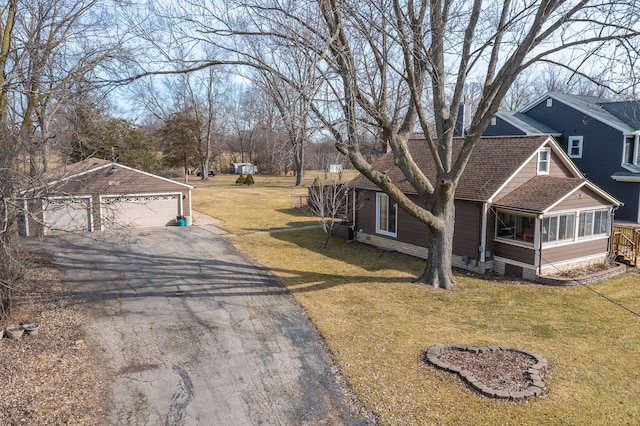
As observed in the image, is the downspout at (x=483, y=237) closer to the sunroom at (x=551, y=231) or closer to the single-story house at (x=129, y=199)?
the sunroom at (x=551, y=231)

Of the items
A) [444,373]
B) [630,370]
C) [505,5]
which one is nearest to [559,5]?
[505,5]

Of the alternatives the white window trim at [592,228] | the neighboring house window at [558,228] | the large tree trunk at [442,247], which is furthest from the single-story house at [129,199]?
the white window trim at [592,228]

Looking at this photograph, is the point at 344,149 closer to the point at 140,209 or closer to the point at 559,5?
the point at 559,5

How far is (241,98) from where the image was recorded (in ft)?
200

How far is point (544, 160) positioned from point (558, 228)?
309 cm

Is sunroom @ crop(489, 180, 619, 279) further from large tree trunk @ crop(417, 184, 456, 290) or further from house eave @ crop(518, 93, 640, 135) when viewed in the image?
house eave @ crop(518, 93, 640, 135)

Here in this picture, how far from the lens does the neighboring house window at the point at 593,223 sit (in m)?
16.1

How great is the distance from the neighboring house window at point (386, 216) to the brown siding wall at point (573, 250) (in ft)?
19.9

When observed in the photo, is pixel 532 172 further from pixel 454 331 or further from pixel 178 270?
pixel 178 270

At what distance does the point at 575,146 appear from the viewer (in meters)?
27.0

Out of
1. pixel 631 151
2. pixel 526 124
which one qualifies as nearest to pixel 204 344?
pixel 526 124

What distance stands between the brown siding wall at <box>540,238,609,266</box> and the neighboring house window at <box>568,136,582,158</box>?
11607mm

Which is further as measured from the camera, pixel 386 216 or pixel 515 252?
pixel 386 216

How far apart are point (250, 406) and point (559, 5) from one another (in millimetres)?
10664
